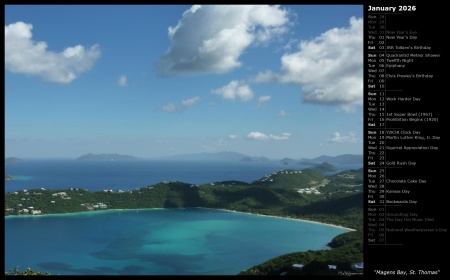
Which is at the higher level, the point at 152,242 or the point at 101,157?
the point at 101,157

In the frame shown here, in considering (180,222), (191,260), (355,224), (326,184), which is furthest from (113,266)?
(326,184)

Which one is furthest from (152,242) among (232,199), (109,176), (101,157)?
(101,157)

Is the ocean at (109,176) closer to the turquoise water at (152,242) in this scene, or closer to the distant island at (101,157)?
the turquoise water at (152,242)

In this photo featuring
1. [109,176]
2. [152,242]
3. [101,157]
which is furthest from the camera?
[101,157]

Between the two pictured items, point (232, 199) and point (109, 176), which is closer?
point (232, 199)

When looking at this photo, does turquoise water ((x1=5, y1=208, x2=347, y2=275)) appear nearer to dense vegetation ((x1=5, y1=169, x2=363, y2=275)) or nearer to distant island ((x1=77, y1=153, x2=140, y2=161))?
dense vegetation ((x1=5, y1=169, x2=363, y2=275))

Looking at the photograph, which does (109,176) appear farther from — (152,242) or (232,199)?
(152,242)
